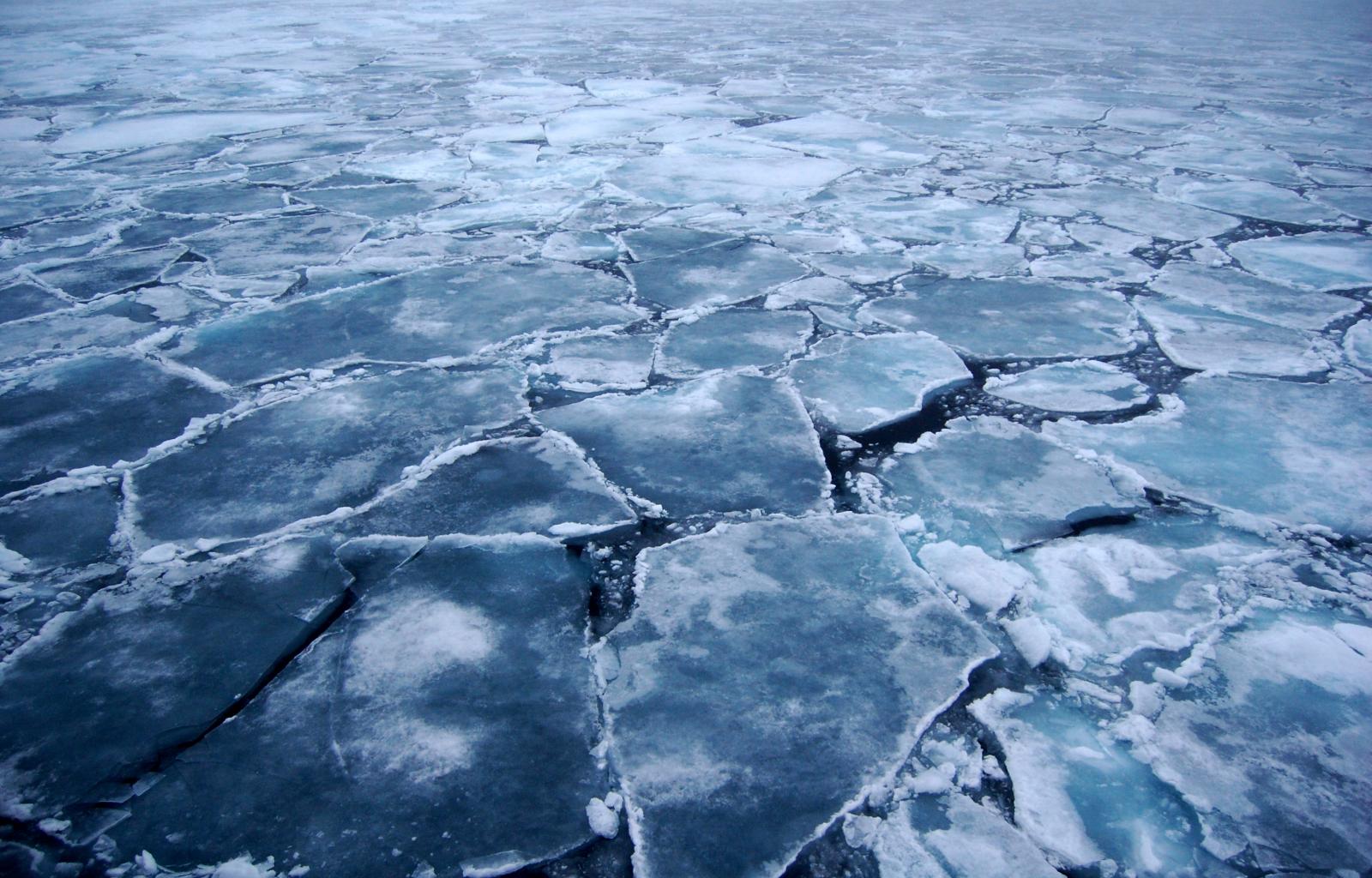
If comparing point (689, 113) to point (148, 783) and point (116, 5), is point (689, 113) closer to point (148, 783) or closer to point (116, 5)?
point (148, 783)

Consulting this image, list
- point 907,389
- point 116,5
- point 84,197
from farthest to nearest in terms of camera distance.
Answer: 1. point 116,5
2. point 84,197
3. point 907,389

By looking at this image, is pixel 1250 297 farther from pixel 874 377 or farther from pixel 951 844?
pixel 951 844

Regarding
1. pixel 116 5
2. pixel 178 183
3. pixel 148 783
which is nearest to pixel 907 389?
pixel 148 783

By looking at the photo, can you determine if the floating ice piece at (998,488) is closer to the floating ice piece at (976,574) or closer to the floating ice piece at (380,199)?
the floating ice piece at (976,574)

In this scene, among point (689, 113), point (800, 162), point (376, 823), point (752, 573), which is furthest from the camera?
point (689, 113)

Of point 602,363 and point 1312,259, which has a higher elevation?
point 1312,259

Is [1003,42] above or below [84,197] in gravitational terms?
above

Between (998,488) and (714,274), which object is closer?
(998,488)

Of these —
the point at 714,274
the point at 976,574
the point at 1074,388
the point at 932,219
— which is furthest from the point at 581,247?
the point at 976,574
